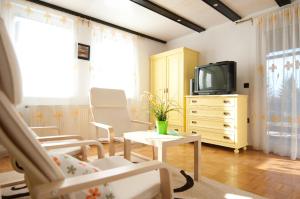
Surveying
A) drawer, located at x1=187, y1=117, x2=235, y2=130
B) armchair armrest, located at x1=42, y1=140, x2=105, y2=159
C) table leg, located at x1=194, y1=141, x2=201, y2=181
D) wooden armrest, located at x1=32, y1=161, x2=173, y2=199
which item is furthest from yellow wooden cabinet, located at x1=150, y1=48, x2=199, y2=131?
wooden armrest, located at x1=32, y1=161, x2=173, y2=199

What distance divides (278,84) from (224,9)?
1.51 metres

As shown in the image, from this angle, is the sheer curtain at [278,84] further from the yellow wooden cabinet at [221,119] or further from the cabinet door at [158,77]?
the cabinet door at [158,77]

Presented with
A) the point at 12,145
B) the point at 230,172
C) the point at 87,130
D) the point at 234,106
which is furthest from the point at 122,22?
the point at 12,145

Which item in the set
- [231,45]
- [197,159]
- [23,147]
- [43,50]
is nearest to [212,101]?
[231,45]

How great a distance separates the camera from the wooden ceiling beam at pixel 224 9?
3006 mm

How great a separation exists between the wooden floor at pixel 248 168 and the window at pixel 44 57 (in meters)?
1.15

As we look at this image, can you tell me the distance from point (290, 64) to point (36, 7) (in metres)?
4.11

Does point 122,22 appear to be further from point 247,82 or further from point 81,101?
point 247,82

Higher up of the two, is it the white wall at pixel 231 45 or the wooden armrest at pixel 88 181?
the white wall at pixel 231 45

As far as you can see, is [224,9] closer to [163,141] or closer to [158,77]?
[158,77]

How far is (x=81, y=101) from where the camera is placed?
3.63m

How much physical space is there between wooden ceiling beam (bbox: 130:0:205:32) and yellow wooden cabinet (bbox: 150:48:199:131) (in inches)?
19.2

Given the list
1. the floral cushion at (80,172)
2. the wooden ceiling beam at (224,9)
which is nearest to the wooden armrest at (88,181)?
the floral cushion at (80,172)

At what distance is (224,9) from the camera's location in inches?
128
